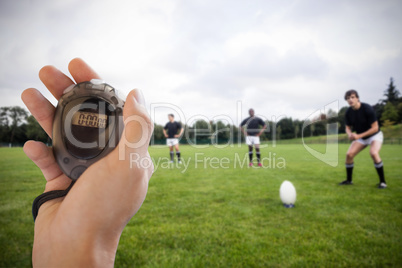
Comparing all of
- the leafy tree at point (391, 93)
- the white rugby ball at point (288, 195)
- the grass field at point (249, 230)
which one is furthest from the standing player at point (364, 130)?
the leafy tree at point (391, 93)

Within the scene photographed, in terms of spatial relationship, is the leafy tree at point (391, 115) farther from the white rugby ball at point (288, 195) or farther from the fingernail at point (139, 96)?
the fingernail at point (139, 96)

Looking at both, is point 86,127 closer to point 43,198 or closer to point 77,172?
point 77,172

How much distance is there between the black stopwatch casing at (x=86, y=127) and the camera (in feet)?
3.87

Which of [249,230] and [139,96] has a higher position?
[139,96]

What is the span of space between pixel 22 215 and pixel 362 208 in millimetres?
6454

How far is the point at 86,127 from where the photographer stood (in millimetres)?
1189

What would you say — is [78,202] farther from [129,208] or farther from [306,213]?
[306,213]

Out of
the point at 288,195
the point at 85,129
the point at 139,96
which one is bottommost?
the point at 288,195

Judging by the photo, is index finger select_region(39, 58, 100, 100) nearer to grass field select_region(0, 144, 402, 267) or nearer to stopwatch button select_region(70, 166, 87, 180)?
stopwatch button select_region(70, 166, 87, 180)

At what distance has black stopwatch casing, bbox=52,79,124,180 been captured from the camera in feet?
3.87

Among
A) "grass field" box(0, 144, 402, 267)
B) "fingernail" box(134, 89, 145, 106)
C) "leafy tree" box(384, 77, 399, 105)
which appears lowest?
"grass field" box(0, 144, 402, 267)

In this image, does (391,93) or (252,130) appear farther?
(391,93)

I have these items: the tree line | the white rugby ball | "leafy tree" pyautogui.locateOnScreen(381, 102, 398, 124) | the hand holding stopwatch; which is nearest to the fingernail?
the hand holding stopwatch

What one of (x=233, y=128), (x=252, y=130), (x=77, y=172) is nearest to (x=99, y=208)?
(x=77, y=172)
